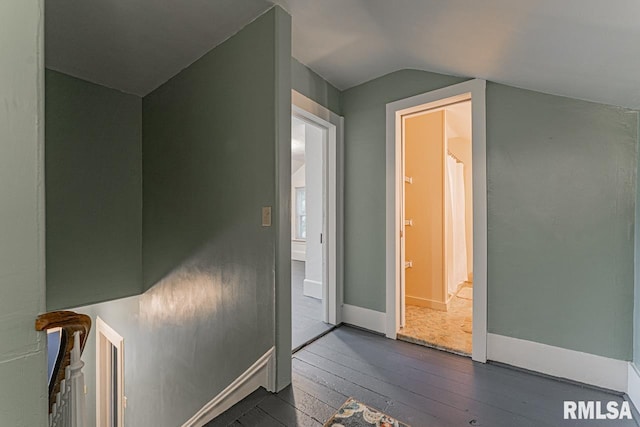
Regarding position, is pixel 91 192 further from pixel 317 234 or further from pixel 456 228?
pixel 456 228

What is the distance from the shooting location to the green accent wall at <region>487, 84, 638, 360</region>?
5.51 ft

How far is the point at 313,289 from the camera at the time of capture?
3.83m

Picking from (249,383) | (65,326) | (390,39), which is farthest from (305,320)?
(390,39)

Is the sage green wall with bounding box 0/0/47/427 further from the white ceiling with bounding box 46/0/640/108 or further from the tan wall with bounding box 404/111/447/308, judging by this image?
the tan wall with bounding box 404/111/447/308

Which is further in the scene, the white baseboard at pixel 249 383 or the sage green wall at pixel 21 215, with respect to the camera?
the white baseboard at pixel 249 383

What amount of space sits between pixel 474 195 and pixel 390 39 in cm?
130

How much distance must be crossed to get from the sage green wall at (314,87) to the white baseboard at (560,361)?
2397mm

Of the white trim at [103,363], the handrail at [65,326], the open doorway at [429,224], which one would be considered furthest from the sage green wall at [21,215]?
the white trim at [103,363]

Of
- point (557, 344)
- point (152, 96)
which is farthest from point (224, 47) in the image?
point (557, 344)

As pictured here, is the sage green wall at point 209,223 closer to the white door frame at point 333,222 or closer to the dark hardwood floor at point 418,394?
the dark hardwood floor at point 418,394

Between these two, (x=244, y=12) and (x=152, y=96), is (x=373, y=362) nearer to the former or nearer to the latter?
(x=244, y=12)

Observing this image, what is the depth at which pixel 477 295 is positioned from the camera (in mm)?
2115

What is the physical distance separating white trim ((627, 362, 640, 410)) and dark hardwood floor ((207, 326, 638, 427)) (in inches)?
2.3

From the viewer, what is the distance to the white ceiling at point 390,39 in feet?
3.82
